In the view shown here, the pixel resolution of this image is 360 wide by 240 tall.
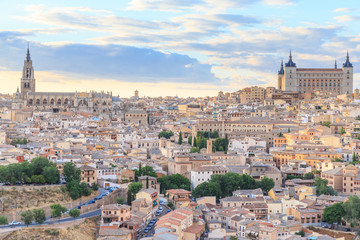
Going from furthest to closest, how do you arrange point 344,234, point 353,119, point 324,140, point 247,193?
point 353,119
point 324,140
point 247,193
point 344,234

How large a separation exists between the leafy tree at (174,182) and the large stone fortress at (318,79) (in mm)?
63052

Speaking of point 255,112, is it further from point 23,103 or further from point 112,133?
point 23,103

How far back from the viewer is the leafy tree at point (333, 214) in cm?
3281

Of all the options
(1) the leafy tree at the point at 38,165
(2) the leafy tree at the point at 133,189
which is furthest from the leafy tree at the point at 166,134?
(1) the leafy tree at the point at 38,165

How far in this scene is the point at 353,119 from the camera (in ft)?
190

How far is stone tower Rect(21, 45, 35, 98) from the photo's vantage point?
320 ft

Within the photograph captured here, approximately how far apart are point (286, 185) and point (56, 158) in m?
15.7

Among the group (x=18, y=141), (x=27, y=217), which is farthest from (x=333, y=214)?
(x=18, y=141)

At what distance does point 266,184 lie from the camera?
38875mm

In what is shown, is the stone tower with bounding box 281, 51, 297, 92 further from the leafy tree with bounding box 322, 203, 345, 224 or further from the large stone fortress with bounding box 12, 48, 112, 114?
the leafy tree with bounding box 322, 203, 345, 224

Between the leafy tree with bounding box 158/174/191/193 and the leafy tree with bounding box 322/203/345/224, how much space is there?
31.2 ft

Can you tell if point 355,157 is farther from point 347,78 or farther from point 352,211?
point 347,78

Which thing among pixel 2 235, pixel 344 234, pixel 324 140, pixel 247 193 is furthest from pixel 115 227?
pixel 324 140

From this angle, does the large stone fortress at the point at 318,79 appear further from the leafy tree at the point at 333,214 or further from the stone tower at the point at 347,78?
the leafy tree at the point at 333,214
